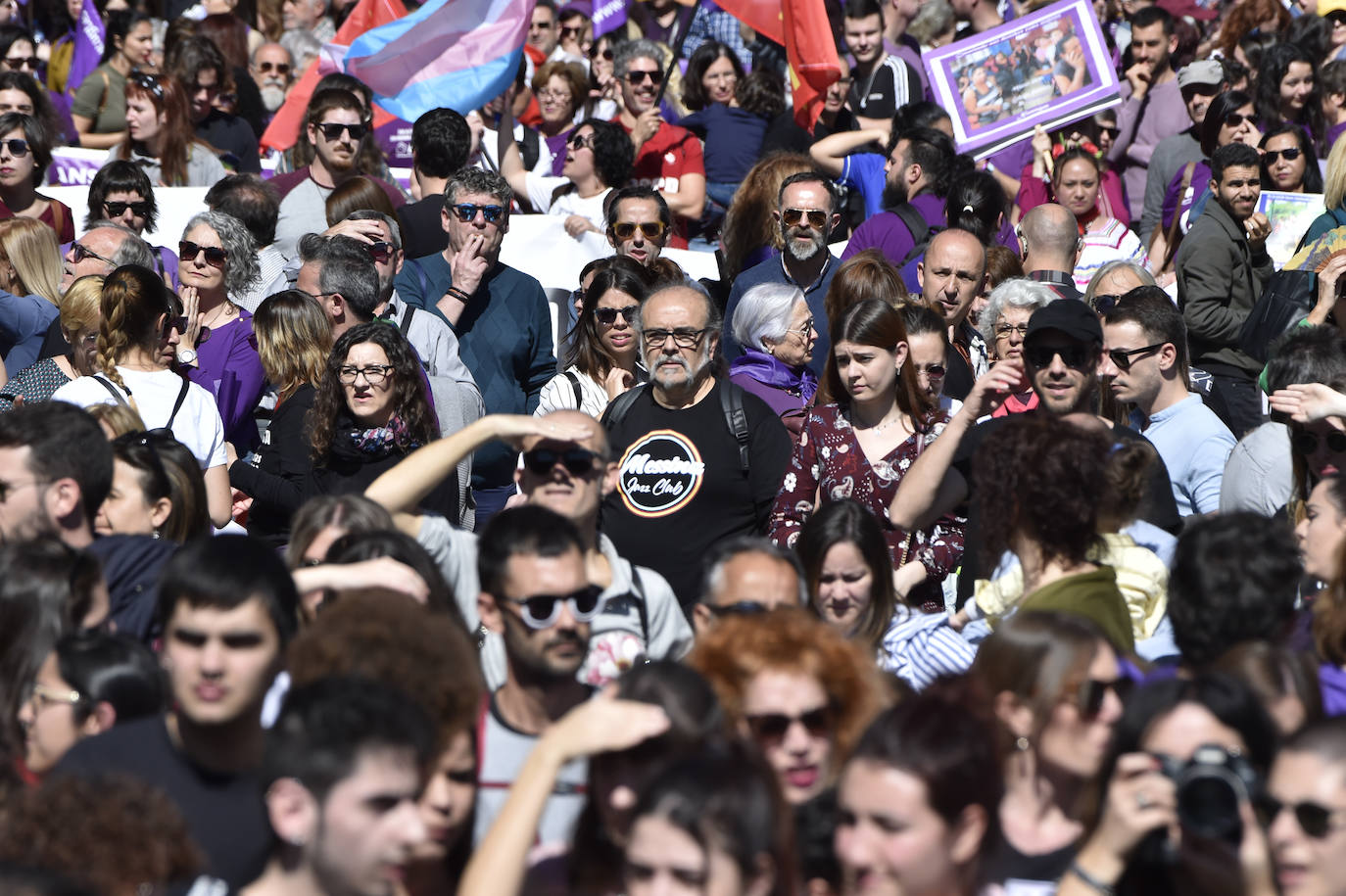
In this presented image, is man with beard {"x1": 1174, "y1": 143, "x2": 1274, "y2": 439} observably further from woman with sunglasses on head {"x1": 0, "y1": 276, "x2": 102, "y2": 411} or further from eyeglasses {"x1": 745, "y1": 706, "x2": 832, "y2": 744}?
woman with sunglasses on head {"x1": 0, "y1": 276, "x2": 102, "y2": 411}

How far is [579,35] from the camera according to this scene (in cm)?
1276

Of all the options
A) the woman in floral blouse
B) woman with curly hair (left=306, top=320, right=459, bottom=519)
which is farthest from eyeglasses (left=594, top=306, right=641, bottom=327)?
the woman in floral blouse

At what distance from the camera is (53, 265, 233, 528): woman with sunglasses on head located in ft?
19.6

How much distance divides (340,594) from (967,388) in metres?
3.68

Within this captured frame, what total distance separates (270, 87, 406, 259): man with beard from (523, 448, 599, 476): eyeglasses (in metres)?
3.75

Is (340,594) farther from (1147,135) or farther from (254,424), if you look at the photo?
(1147,135)

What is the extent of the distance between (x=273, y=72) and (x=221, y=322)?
5155 mm

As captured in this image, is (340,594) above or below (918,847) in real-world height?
above

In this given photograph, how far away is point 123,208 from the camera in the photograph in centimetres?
802

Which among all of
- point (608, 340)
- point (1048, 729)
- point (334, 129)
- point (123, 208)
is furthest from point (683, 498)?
point (123, 208)

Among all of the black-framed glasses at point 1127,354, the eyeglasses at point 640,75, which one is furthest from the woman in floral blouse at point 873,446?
the eyeglasses at point 640,75

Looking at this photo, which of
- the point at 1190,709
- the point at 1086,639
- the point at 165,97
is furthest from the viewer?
the point at 165,97

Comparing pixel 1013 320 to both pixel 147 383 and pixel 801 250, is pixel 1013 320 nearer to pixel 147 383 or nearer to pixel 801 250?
pixel 801 250

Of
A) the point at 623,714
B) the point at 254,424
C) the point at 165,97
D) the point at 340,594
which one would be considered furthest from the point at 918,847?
the point at 165,97
